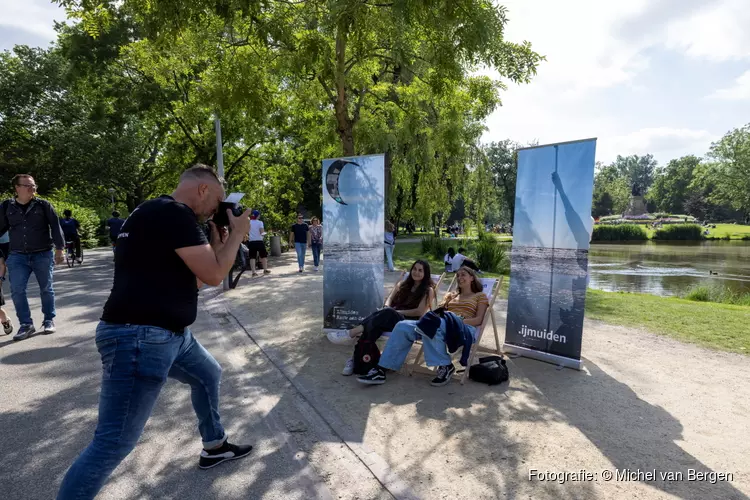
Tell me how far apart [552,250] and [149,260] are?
4258 mm

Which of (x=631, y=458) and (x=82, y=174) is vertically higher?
(x=82, y=174)

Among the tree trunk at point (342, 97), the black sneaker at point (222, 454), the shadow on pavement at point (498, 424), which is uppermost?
the tree trunk at point (342, 97)

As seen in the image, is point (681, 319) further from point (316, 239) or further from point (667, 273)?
point (667, 273)

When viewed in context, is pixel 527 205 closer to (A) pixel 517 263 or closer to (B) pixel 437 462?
(A) pixel 517 263

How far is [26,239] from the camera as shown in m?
5.63

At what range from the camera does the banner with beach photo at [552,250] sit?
475 centimetres

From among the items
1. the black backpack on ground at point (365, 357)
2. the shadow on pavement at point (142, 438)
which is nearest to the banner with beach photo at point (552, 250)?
the black backpack on ground at point (365, 357)

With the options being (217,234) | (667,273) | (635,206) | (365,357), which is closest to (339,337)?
(365,357)

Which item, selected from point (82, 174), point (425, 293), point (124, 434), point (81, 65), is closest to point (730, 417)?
point (425, 293)

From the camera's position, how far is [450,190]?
1598cm

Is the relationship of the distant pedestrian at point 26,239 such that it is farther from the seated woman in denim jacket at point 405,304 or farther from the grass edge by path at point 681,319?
the grass edge by path at point 681,319

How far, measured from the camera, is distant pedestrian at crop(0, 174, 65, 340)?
5605mm

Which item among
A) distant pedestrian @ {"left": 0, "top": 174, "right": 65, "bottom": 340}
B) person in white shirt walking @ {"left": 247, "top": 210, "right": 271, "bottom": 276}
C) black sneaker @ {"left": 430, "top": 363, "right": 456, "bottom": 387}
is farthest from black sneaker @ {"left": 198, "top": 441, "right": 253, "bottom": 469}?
person in white shirt walking @ {"left": 247, "top": 210, "right": 271, "bottom": 276}

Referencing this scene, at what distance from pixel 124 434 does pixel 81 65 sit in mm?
18747
